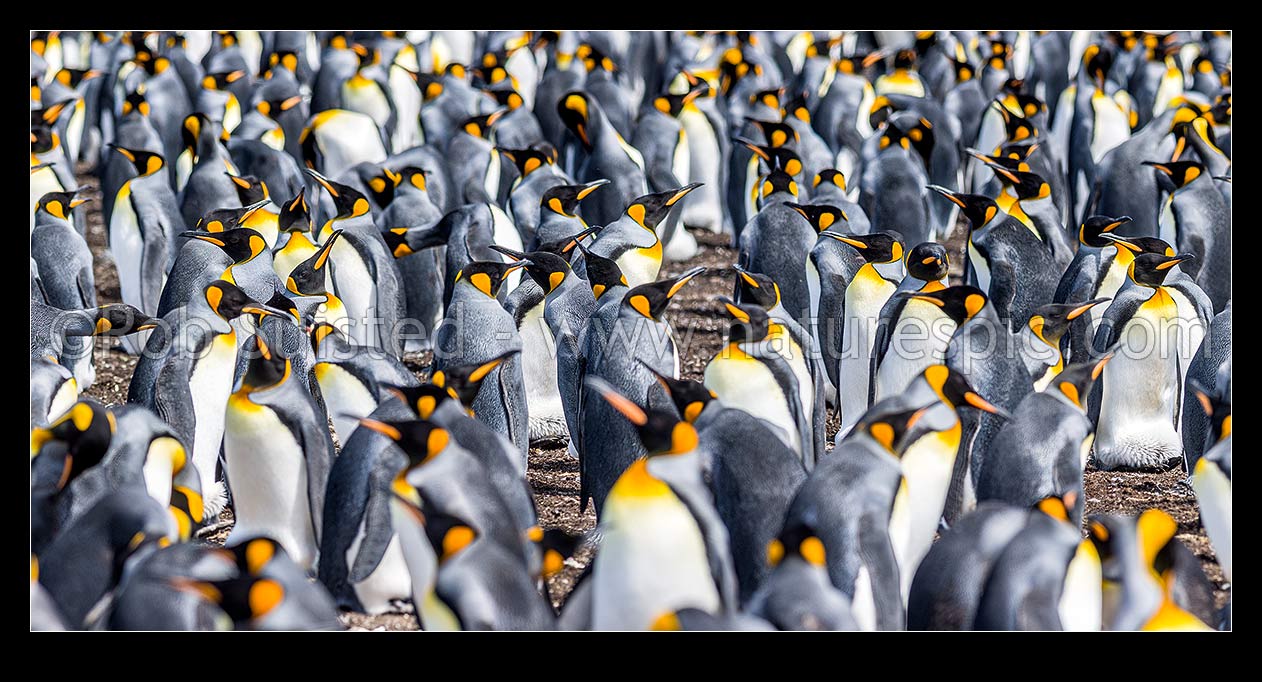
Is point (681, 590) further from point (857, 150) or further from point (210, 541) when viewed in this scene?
point (857, 150)

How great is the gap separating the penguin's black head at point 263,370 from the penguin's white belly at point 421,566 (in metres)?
0.75

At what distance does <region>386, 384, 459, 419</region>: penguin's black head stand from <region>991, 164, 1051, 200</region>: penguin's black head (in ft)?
9.41

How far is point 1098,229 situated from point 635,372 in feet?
6.20

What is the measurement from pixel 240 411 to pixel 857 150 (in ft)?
16.7

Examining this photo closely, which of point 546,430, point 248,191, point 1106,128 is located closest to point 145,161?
point 248,191

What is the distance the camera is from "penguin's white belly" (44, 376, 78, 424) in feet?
11.9

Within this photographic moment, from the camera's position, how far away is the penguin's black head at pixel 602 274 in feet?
14.6

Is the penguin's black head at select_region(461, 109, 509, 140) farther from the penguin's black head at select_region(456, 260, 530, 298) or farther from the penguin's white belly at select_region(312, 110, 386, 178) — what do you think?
the penguin's black head at select_region(456, 260, 530, 298)

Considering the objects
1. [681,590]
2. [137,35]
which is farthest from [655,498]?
[137,35]

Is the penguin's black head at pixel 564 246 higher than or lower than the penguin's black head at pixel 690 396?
higher

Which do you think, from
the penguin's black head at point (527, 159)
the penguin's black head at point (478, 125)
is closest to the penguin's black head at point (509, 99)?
the penguin's black head at point (478, 125)

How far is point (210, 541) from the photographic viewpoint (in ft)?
12.2

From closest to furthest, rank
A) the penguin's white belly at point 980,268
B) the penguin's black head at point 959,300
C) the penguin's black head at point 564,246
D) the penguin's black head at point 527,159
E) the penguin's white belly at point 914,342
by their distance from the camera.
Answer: the penguin's black head at point 959,300 → the penguin's white belly at point 914,342 → the penguin's black head at point 564,246 → the penguin's white belly at point 980,268 → the penguin's black head at point 527,159

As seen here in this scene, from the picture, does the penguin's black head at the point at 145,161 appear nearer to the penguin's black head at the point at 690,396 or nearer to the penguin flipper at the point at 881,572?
the penguin's black head at the point at 690,396
